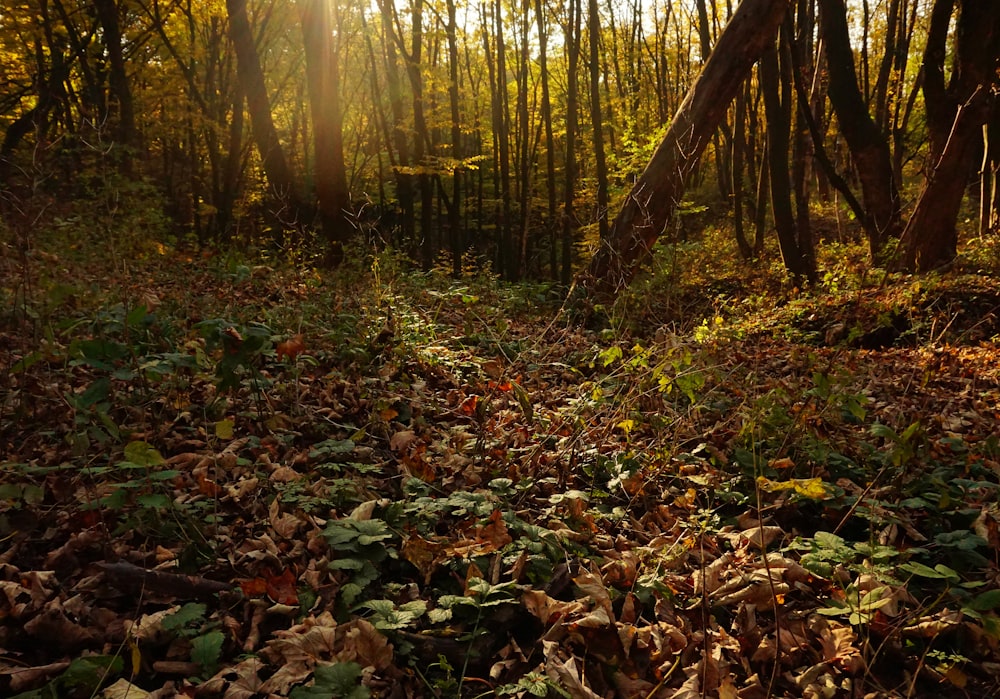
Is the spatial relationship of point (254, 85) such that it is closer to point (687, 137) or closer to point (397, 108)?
point (687, 137)

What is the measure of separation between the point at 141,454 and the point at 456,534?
1.25 meters

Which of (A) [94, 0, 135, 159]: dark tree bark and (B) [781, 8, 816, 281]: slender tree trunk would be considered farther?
(A) [94, 0, 135, 159]: dark tree bark

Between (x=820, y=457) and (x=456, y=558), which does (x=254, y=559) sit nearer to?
(x=456, y=558)

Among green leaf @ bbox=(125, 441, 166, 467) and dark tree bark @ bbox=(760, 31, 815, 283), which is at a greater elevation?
dark tree bark @ bbox=(760, 31, 815, 283)

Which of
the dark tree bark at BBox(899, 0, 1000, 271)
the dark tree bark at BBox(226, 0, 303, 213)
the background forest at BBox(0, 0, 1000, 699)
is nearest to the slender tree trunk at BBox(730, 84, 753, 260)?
the dark tree bark at BBox(899, 0, 1000, 271)

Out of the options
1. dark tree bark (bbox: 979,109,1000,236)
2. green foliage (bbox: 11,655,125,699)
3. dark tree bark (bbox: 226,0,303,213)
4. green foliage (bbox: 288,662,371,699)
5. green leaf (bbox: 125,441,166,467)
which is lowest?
green foliage (bbox: 288,662,371,699)

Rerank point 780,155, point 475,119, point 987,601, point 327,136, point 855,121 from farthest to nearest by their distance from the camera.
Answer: point 475,119
point 780,155
point 327,136
point 855,121
point 987,601

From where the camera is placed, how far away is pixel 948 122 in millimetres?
7680

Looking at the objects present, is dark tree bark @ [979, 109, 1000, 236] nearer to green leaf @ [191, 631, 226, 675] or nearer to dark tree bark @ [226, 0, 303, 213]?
dark tree bark @ [226, 0, 303, 213]

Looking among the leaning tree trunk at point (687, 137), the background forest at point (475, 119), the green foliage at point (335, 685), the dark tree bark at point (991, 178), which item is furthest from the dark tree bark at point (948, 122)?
the green foliage at point (335, 685)

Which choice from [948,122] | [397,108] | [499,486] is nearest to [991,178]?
[948,122]

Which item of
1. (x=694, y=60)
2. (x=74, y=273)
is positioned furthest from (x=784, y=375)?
(x=694, y=60)

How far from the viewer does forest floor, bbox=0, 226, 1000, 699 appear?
6.16 feet

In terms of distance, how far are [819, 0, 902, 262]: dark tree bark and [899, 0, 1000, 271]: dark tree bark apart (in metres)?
0.48
